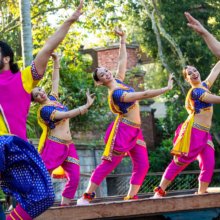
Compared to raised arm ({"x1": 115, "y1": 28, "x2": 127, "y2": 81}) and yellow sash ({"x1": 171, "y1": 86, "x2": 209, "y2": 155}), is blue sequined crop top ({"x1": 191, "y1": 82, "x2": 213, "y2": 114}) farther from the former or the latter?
raised arm ({"x1": 115, "y1": 28, "x2": 127, "y2": 81})

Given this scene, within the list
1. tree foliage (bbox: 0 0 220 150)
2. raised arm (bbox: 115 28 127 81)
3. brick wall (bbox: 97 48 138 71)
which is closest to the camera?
raised arm (bbox: 115 28 127 81)

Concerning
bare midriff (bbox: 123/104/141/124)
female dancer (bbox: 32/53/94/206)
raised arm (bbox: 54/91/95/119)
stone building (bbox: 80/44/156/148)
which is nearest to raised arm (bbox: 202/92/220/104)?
bare midriff (bbox: 123/104/141/124)

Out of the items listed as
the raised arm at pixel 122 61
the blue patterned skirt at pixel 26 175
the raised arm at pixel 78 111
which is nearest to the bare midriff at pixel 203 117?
the raised arm at pixel 122 61

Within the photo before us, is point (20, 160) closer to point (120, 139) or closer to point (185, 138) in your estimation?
point (120, 139)

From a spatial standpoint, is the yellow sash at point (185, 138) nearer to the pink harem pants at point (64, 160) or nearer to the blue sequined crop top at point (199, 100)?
the blue sequined crop top at point (199, 100)

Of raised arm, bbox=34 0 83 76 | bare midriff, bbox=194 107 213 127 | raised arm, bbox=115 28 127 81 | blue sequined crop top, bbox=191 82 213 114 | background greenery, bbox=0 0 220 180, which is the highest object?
raised arm, bbox=34 0 83 76

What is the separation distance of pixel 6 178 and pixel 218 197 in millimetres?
2129

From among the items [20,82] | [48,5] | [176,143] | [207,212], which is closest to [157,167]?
[48,5]

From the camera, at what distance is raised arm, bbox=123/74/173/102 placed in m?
7.57

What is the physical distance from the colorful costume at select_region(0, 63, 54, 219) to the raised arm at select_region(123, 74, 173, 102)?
203cm

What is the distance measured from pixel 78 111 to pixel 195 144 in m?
1.55

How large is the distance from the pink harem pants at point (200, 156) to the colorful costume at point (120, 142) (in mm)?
310

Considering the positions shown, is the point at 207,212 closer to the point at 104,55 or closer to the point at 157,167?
the point at 157,167

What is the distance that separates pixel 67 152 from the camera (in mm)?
8555
